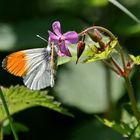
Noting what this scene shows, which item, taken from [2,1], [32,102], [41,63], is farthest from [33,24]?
[41,63]

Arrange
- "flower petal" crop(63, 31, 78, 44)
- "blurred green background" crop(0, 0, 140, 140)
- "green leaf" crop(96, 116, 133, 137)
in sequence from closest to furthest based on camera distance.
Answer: "flower petal" crop(63, 31, 78, 44), "green leaf" crop(96, 116, 133, 137), "blurred green background" crop(0, 0, 140, 140)

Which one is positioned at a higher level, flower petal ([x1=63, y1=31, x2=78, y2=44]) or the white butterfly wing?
flower petal ([x1=63, y1=31, x2=78, y2=44])

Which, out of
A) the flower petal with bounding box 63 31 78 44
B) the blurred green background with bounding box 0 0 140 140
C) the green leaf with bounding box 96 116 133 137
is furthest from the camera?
the blurred green background with bounding box 0 0 140 140

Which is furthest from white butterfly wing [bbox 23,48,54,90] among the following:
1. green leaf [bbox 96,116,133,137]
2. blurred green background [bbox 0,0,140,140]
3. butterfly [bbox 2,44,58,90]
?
blurred green background [bbox 0,0,140,140]

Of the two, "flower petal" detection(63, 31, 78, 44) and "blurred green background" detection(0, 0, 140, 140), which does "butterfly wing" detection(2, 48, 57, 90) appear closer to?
"flower petal" detection(63, 31, 78, 44)

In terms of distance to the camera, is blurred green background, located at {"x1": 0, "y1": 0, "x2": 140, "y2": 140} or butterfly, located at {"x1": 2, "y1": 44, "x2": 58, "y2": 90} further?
blurred green background, located at {"x1": 0, "y1": 0, "x2": 140, "y2": 140}

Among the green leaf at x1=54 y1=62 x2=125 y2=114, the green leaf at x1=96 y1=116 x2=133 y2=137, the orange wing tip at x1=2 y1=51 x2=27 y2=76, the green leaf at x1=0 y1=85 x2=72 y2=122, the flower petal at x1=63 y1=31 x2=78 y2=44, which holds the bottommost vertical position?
the green leaf at x1=54 y1=62 x2=125 y2=114

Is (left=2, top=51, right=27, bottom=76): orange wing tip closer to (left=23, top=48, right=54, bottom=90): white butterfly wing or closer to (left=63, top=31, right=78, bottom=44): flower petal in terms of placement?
(left=23, top=48, right=54, bottom=90): white butterfly wing

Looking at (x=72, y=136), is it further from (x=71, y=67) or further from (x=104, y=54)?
(x=104, y=54)
